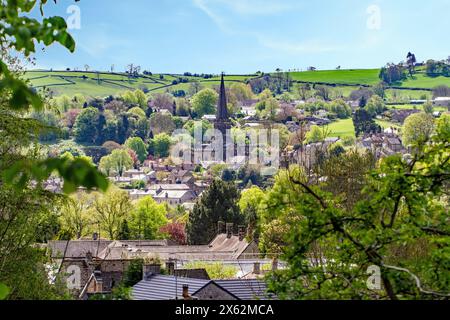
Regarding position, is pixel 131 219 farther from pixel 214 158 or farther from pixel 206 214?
pixel 214 158

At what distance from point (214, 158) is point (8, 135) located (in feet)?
500

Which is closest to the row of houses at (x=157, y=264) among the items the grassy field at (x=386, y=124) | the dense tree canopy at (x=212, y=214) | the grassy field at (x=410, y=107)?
the dense tree canopy at (x=212, y=214)

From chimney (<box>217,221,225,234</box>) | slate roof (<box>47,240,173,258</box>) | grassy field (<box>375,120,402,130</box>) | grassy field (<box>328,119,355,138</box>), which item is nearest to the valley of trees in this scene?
slate roof (<box>47,240,173,258</box>)

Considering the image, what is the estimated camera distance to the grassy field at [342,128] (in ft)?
528

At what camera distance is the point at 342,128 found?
170m

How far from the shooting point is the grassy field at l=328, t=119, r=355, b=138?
161000 mm

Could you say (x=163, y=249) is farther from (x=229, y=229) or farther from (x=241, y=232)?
(x=241, y=232)

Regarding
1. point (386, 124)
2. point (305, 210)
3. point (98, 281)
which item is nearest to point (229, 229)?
point (98, 281)

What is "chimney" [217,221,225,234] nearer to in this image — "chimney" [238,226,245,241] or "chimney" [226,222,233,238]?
"chimney" [238,226,245,241]

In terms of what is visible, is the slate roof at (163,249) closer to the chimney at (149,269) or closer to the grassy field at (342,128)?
the chimney at (149,269)

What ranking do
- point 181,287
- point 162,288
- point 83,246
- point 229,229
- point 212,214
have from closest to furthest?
point 181,287 → point 162,288 → point 83,246 → point 229,229 → point 212,214

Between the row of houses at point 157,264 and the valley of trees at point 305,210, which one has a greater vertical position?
the valley of trees at point 305,210

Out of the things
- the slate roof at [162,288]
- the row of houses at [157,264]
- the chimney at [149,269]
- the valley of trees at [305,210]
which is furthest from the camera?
the chimney at [149,269]
